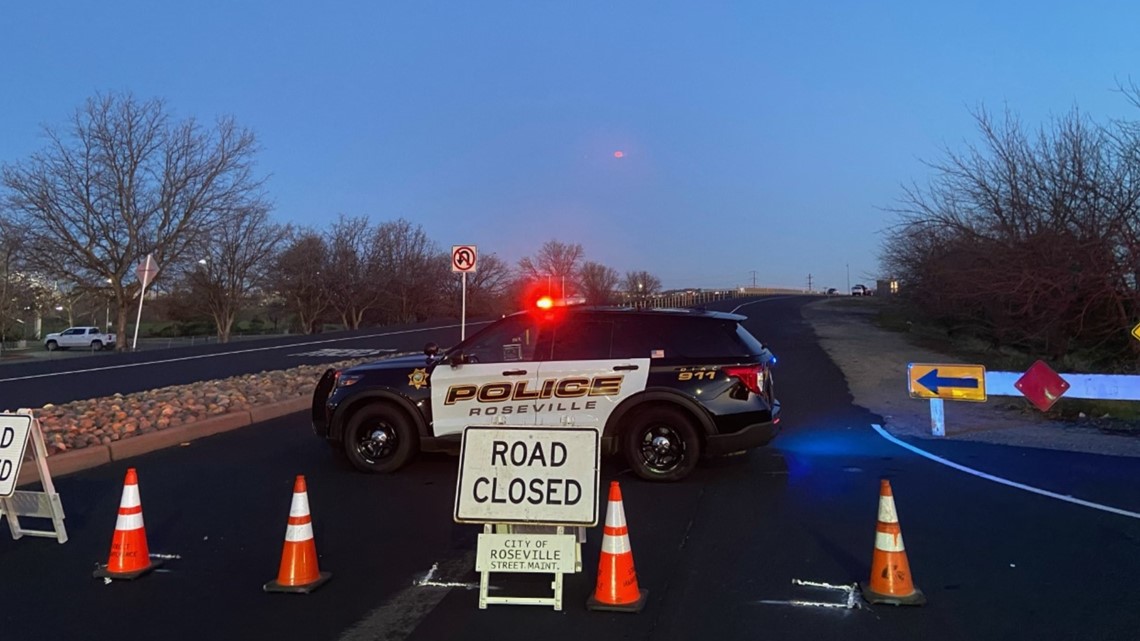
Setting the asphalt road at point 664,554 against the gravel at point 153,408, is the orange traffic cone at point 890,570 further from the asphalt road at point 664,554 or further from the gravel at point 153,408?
the gravel at point 153,408

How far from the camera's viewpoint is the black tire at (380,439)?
8.46m

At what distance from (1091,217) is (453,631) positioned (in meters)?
18.3

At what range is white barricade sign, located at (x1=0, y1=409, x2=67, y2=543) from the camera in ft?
20.7

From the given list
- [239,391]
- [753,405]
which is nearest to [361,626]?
[753,405]

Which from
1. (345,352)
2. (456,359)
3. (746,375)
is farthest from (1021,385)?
(345,352)

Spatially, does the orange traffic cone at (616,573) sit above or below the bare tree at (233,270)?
below

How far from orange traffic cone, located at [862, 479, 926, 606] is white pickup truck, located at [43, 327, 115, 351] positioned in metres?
57.8

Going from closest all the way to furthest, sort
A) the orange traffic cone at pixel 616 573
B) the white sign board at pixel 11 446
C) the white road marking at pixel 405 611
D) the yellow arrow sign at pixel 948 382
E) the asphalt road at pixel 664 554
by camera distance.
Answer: the white road marking at pixel 405 611
the asphalt road at pixel 664 554
the orange traffic cone at pixel 616 573
the white sign board at pixel 11 446
the yellow arrow sign at pixel 948 382

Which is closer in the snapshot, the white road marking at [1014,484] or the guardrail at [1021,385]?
the white road marking at [1014,484]

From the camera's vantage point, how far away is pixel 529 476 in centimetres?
514

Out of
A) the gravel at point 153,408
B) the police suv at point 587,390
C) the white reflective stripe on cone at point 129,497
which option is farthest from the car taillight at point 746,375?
the gravel at point 153,408

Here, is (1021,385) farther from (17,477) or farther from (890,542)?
(17,477)

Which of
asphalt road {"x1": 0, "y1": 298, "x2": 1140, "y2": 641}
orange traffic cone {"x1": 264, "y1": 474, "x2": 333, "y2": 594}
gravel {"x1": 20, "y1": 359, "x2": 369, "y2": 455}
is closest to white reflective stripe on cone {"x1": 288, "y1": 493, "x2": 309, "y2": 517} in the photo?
orange traffic cone {"x1": 264, "y1": 474, "x2": 333, "y2": 594}

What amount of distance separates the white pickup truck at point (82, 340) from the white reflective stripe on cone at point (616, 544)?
57.0 m
